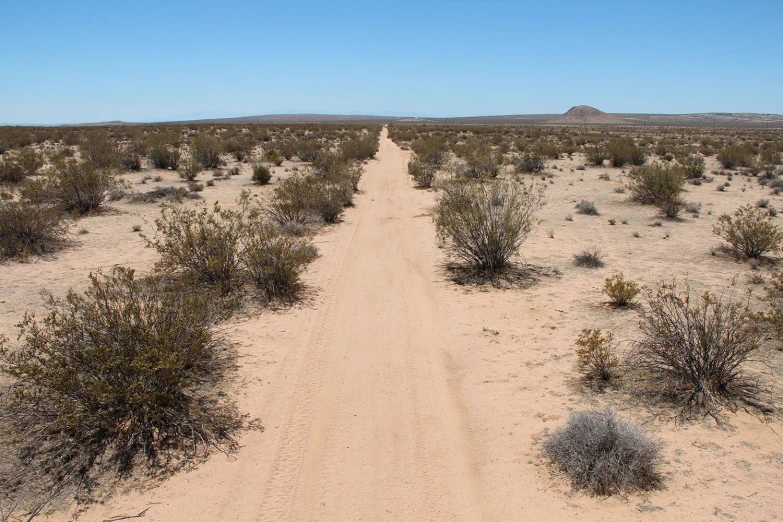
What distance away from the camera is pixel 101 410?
4.61 metres

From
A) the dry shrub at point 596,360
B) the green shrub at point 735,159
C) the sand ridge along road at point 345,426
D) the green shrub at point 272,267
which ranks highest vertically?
the green shrub at point 735,159

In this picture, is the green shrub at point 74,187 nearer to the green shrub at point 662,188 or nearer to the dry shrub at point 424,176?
the dry shrub at point 424,176

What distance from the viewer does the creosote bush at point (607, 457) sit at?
405cm

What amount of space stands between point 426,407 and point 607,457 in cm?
188

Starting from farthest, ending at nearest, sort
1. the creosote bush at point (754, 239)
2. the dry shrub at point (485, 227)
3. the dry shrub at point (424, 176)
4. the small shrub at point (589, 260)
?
1. the dry shrub at point (424, 176)
2. the small shrub at point (589, 260)
3. the creosote bush at point (754, 239)
4. the dry shrub at point (485, 227)

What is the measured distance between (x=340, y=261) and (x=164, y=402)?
19.8 ft

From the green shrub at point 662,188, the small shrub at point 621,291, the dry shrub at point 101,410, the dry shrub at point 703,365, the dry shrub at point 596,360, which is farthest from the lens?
the green shrub at point 662,188

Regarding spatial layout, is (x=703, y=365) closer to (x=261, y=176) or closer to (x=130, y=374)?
(x=130, y=374)

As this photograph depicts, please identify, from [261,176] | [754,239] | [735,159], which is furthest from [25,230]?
[735,159]

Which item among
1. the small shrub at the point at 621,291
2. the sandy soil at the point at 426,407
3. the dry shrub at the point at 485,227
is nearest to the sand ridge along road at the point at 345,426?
the sandy soil at the point at 426,407

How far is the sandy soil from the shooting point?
3.97m

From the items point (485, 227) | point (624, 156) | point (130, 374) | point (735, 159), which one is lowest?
point (130, 374)

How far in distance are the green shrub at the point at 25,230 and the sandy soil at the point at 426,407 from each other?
63 cm

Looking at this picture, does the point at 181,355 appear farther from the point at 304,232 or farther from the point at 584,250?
the point at 584,250
